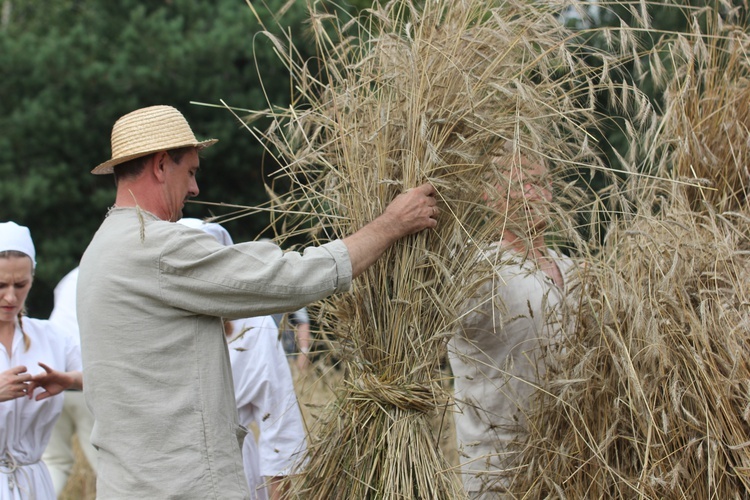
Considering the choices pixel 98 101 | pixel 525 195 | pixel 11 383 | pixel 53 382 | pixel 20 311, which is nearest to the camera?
pixel 525 195

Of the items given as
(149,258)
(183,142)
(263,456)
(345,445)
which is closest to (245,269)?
(149,258)

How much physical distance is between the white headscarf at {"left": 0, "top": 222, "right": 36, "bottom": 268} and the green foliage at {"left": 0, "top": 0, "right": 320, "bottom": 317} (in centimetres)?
649

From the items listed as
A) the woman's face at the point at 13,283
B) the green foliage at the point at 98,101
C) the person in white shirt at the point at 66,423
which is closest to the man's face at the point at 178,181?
the woman's face at the point at 13,283

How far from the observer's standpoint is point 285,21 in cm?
951

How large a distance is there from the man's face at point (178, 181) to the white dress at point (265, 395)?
101 cm

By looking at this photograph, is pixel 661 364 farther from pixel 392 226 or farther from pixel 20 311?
pixel 20 311

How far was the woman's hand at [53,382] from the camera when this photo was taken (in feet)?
9.91

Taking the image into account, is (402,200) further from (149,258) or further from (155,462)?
(155,462)

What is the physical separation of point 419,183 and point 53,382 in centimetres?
142

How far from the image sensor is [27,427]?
317cm

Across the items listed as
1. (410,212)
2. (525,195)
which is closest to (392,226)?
(410,212)

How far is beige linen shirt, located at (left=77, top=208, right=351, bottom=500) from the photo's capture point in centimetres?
226

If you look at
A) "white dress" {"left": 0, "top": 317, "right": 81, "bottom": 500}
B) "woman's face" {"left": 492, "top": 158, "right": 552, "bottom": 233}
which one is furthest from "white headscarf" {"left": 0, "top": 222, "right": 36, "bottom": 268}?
"woman's face" {"left": 492, "top": 158, "right": 552, "bottom": 233}

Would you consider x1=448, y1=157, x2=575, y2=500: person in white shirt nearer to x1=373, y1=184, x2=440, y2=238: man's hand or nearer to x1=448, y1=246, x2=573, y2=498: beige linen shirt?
x1=448, y1=246, x2=573, y2=498: beige linen shirt
